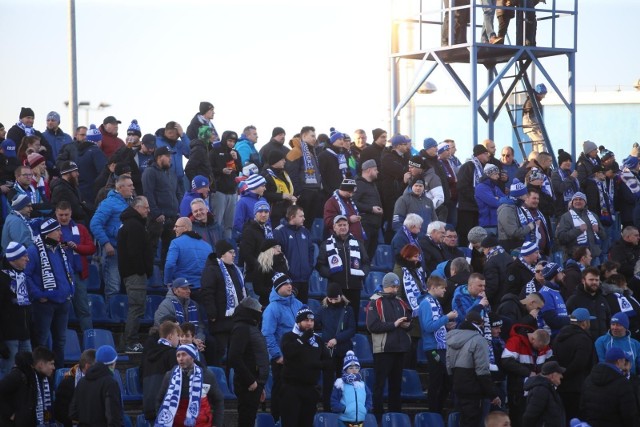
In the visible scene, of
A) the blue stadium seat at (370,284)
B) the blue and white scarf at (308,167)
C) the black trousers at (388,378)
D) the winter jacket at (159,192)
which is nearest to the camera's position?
the black trousers at (388,378)

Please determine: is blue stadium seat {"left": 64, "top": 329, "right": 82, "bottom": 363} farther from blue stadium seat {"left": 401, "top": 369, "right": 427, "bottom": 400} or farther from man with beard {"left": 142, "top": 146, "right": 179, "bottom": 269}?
blue stadium seat {"left": 401, "top": 369, "right": 427, "bottom": 400}

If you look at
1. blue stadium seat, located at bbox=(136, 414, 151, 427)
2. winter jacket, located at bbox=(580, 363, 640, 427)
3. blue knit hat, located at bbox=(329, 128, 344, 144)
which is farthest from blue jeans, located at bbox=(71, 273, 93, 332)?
winter jacket, located at bbox=(580, 363, 640, 427)

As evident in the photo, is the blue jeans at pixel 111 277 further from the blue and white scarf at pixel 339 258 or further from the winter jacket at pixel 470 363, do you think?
the winter jacket at pixel 470 363

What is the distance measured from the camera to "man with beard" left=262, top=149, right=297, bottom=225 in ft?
57.5

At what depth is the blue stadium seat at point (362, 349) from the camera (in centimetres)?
1565

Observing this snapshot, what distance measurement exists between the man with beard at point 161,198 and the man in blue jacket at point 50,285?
2545mm

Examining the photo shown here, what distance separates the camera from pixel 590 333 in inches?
624

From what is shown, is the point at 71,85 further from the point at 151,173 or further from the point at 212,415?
the point at 212,415

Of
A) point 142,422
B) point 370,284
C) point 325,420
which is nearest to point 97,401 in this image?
point 142,422

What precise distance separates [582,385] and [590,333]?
1.23 m

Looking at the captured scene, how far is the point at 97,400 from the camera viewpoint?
12047 mm

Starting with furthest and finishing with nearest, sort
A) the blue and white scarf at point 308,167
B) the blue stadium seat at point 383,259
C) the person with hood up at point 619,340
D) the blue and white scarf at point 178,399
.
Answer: the blue and white scarf at point 308,167 < the blue stadium seat at point 383,259 < the person with hood up at point 619,340 < the blue and white scarf at point 178,399

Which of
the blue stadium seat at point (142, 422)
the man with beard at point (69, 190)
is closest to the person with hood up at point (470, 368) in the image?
the blue stadium seat at point (142, 422)

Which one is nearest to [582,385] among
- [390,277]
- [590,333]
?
[590,333]
